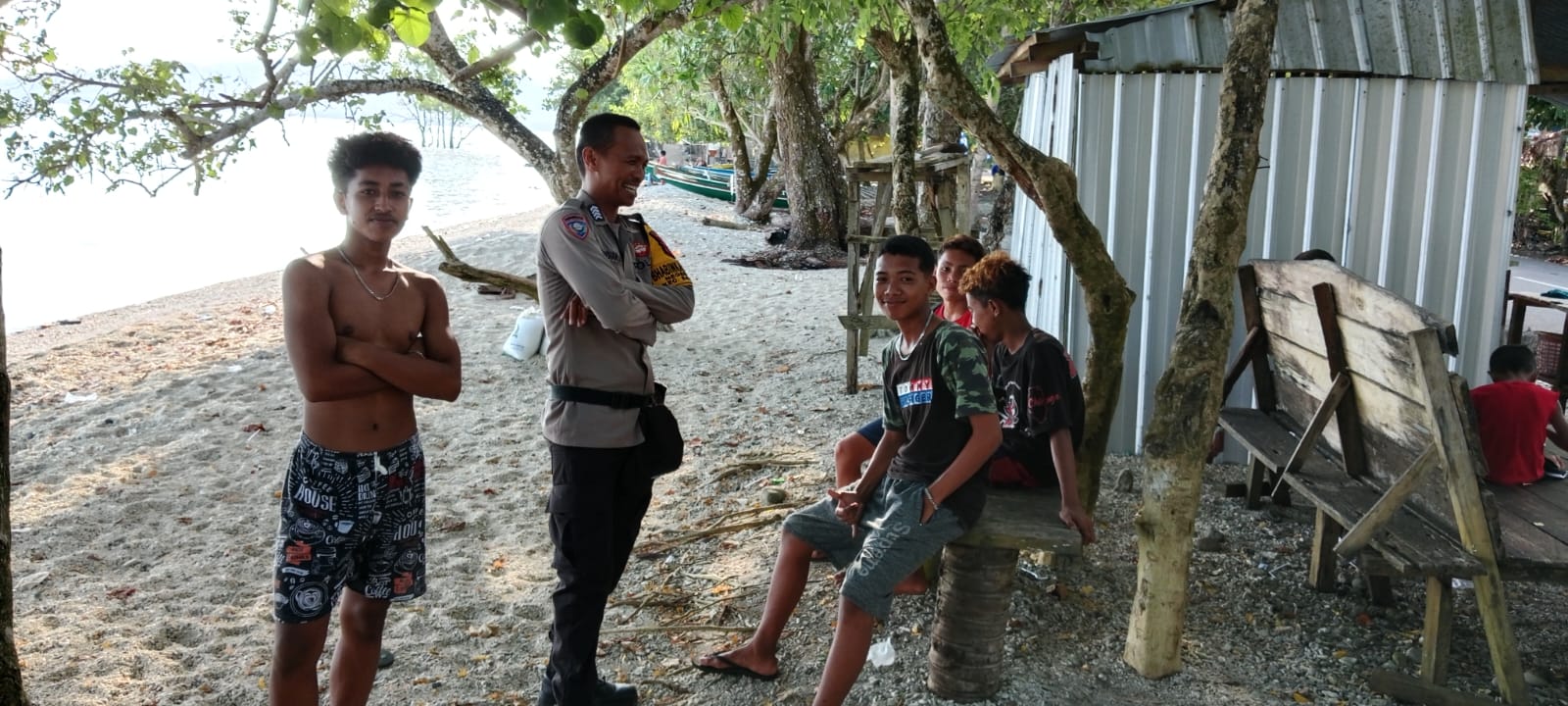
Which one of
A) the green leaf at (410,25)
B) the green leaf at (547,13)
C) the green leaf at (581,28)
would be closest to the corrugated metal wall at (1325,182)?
the green leaf at (581,28)

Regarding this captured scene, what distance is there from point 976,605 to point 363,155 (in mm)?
2328

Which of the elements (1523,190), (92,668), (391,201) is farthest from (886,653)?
(1523,190)

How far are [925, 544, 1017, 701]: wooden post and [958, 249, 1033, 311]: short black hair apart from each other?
0.92 meters

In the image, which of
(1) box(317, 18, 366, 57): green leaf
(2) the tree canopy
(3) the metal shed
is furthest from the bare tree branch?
(1) box(317, 18, 366, 57): green leaf

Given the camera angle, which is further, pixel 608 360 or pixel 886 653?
pixel 886 653

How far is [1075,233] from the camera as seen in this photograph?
3902 mm

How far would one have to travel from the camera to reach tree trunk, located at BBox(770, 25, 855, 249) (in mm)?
17109

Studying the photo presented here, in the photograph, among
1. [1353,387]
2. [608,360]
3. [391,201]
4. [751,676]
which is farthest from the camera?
[1353,387]

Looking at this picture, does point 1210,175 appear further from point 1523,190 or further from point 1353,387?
point 1523,190

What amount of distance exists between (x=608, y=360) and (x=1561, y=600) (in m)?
3.98

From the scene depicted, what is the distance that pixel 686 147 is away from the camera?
57.1 meters

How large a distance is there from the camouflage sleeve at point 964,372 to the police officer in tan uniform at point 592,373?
3.00 feet

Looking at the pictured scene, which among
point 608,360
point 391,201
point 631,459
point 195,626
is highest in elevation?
point 391,201

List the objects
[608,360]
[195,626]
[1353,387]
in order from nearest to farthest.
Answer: [608,360] < [1353,387] < [195,626]
